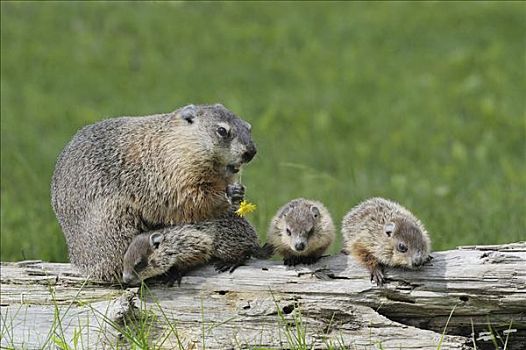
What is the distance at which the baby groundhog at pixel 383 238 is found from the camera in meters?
7.68

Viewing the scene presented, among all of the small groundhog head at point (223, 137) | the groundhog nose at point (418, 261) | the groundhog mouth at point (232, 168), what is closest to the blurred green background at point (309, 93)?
the groundhog mouth at point (232, 168)

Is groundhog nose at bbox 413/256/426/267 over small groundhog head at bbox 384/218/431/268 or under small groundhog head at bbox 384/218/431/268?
under

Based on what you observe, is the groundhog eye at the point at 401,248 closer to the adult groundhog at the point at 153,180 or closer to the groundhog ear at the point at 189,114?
the adult groundhog at the point at 153,180

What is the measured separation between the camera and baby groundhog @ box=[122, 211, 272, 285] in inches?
313

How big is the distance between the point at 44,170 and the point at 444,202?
5.89 meters

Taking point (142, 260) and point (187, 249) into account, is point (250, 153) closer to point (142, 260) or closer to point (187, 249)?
point (187, 249)

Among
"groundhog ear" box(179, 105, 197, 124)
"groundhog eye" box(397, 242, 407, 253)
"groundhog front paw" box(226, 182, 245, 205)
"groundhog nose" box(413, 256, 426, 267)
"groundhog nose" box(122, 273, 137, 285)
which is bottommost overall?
"groundhog nose" box(122, 273, 137, 285)

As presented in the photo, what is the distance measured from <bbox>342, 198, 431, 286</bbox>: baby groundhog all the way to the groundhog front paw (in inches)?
36.8

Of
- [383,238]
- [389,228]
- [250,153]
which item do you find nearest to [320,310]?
[383,238]

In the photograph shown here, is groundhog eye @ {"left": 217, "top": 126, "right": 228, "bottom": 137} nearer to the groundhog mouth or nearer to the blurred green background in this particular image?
the groundhog mouth

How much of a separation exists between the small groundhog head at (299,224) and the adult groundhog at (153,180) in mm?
533

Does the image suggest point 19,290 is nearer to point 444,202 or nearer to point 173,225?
point 173,225

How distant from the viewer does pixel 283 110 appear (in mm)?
18531

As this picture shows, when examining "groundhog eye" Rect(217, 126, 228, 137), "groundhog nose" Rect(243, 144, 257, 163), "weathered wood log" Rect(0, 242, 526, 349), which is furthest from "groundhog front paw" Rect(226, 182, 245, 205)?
"weathered wood log" Rect(0, 242, 526, 349)
